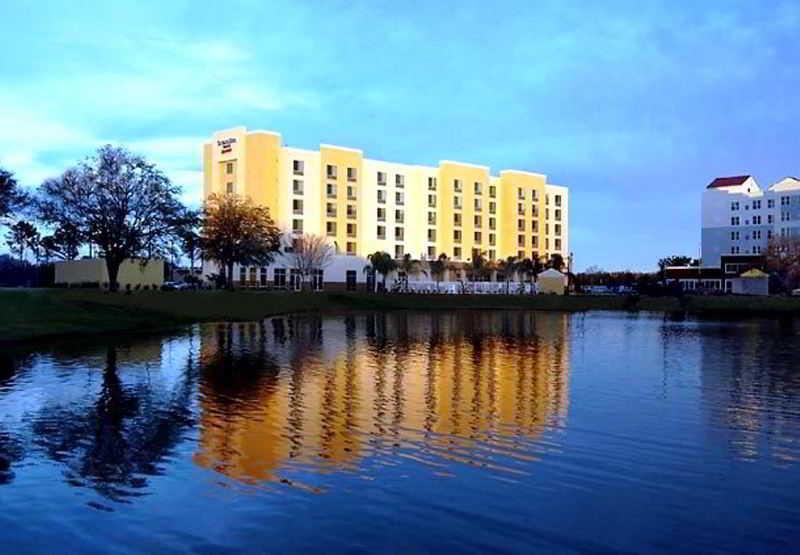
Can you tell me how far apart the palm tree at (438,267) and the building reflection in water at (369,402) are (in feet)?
250

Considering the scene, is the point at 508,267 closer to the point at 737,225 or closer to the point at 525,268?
the point at 525,268

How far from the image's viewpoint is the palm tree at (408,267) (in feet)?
359

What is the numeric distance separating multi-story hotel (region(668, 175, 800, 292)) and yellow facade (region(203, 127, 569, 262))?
942 inches

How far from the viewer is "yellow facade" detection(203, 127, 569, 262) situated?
103188 millimetres

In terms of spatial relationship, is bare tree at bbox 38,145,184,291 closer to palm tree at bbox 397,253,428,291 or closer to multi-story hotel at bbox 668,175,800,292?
palm tree at bbox 397,253,428,291

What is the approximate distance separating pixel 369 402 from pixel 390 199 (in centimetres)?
9946

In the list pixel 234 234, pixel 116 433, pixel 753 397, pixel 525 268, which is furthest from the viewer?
pixel 525 268

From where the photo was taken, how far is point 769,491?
10.9 meters

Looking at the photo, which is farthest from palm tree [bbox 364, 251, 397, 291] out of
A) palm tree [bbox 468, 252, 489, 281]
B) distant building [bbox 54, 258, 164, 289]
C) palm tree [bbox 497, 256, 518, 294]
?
distant building [bbox 54, 258, 164, 289]

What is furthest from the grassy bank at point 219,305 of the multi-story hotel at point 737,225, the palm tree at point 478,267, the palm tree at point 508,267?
the multi-story hotel at point 737,225

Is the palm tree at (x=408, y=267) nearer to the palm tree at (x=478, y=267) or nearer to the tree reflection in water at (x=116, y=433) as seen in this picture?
the palm tree at (x=478, y=267)

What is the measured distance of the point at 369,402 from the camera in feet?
59.6

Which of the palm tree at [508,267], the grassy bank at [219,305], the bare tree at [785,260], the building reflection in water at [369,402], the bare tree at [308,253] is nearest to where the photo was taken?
the building reflection in water at [369,402]

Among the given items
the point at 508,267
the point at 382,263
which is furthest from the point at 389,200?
the point at 508,267
